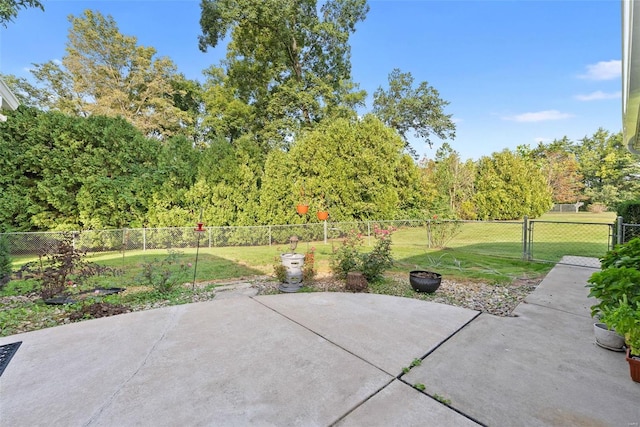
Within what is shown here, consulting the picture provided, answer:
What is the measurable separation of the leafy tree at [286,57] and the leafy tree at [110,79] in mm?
4237

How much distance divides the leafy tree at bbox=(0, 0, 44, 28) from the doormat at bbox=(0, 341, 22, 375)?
285 inches

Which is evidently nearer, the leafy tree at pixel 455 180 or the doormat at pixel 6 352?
the doormat at pixel 6 352

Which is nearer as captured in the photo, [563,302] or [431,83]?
[563,302]

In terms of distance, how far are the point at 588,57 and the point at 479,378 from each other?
9.22 metres

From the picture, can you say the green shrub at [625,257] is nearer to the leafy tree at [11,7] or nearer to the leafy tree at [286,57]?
the leafy tree at [11,7]

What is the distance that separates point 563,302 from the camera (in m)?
3.66

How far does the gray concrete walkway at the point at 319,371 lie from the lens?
1664 millimetres

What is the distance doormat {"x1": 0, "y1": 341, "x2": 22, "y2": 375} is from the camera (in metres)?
2.28

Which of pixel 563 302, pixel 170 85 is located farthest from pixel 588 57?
pixel 170 85

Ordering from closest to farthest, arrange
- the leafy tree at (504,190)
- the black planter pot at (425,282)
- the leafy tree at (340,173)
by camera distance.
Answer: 1. the black planter pot at (425,282)
2. the leafy tree at (340,173)
3. the leafy tree at (504,190)

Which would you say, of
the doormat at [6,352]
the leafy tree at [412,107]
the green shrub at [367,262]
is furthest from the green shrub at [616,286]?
the leafy tree at [412,107]

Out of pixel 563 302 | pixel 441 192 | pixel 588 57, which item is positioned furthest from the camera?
pixel 441 192

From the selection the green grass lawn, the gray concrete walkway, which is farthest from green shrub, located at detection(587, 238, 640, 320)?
the green grass lawn

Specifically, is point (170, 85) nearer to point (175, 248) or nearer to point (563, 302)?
point (175, 248)
